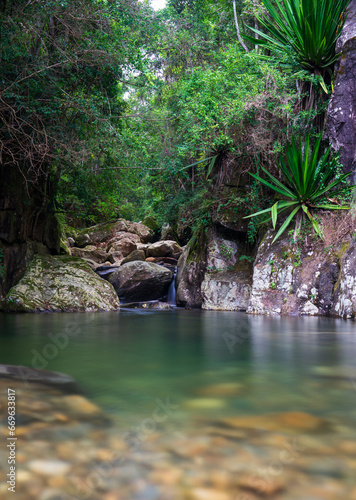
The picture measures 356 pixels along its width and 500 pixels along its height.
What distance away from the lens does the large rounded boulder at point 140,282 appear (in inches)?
427

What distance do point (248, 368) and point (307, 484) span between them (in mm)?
1535

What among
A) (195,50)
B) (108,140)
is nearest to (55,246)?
(108,140)

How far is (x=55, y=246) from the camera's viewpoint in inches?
403

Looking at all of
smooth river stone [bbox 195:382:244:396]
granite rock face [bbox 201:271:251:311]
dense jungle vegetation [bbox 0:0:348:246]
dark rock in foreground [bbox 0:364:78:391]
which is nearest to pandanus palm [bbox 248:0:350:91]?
dense jungle vegetation [bbox 0:0:348:246]

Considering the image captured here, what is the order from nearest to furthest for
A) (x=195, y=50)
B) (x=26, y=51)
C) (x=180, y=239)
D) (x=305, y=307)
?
(x=26, y=51) → (x=305, y=307) → (x=195, y=50) → (x=180, y=239)

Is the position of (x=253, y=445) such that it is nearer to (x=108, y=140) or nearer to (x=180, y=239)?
(x=108, y=140)

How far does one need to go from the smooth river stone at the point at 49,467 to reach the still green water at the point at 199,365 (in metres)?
0.41

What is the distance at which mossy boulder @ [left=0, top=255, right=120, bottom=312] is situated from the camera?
7.35m

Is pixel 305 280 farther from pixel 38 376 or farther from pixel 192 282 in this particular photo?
pixel 38 376

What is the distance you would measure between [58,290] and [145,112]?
16.4ft

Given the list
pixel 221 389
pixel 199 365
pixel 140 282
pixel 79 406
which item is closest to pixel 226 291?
pixel 140 282

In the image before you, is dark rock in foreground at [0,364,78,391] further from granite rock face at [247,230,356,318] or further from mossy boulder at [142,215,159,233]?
mossy boulder at [142,215,159,233]

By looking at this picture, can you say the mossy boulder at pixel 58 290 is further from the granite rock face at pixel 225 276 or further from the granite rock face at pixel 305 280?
the granite rock face at pixel 305 280

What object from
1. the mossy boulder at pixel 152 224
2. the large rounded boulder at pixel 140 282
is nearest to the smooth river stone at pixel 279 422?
the large rounded boulder at pixel 140 282
